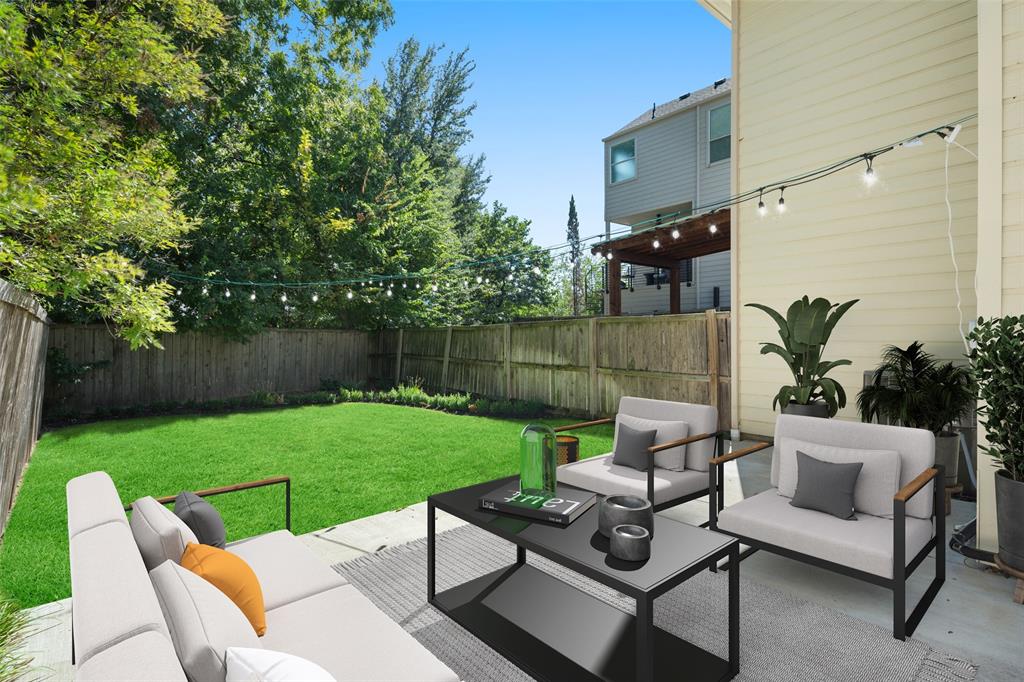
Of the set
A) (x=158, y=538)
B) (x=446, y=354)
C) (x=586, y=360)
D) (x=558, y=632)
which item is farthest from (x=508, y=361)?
(x=158, y=538)

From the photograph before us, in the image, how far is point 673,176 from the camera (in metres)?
11.9

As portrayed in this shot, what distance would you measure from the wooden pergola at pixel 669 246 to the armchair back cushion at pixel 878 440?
15.2 feet

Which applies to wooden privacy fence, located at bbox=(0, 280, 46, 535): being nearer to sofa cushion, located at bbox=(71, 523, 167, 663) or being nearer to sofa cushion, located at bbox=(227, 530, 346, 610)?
sofa cushion, located at bbox=(227, 530, 346, 610)

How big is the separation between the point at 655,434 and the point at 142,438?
6.60 m

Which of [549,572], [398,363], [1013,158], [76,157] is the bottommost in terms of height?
[549,572]

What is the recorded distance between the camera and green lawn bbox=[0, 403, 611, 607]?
11.4 feet

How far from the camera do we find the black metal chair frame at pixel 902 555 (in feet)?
7.57

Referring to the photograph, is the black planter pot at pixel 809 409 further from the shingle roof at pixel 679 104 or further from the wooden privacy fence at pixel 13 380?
the shingle roof at pixel 679 104

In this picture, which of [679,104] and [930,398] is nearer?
[930,398]

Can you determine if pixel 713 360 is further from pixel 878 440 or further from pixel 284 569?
pixel 284 569

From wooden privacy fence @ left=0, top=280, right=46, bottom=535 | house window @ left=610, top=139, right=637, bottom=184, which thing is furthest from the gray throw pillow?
house window @ left=610, top=139, right=637, bottom=184

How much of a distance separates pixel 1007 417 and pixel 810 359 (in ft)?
7.61

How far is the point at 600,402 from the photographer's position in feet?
25.6

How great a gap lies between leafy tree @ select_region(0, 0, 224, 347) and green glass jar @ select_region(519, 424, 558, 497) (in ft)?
11.9
